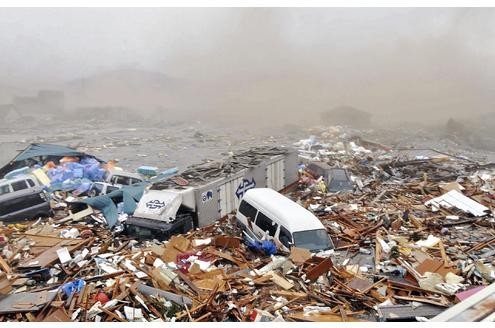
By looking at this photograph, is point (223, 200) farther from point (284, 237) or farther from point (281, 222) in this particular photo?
point (284, 237)

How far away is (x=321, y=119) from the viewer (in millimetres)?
43500

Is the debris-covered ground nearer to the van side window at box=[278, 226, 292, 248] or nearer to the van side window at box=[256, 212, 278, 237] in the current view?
the van side window at box=[278, 226, 292, 248]

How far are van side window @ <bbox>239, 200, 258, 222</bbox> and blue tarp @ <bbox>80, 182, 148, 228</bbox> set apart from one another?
3405mm

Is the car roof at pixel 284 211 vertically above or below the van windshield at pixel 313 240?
above

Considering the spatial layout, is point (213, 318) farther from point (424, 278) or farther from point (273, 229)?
point (424, 278)

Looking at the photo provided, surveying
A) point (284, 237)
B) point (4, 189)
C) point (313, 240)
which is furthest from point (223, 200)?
point (4, 189)

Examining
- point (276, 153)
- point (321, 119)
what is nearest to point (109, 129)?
point (321, 119)

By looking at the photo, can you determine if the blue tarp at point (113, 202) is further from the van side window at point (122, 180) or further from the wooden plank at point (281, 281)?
the wooden plank at point (281, 281)

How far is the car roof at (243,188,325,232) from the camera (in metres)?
9.45

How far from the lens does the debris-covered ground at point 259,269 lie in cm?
691

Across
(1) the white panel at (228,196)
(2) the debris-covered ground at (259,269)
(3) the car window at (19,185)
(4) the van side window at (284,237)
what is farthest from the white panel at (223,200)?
(3) the car window at (19,185)

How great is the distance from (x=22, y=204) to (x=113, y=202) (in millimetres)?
2651

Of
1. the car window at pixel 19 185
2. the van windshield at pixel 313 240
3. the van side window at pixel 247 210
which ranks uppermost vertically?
the car window at pixel 19 185

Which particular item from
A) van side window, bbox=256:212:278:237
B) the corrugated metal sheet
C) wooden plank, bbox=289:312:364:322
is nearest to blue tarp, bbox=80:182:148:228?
van side window, bbox=256:212:278:237
